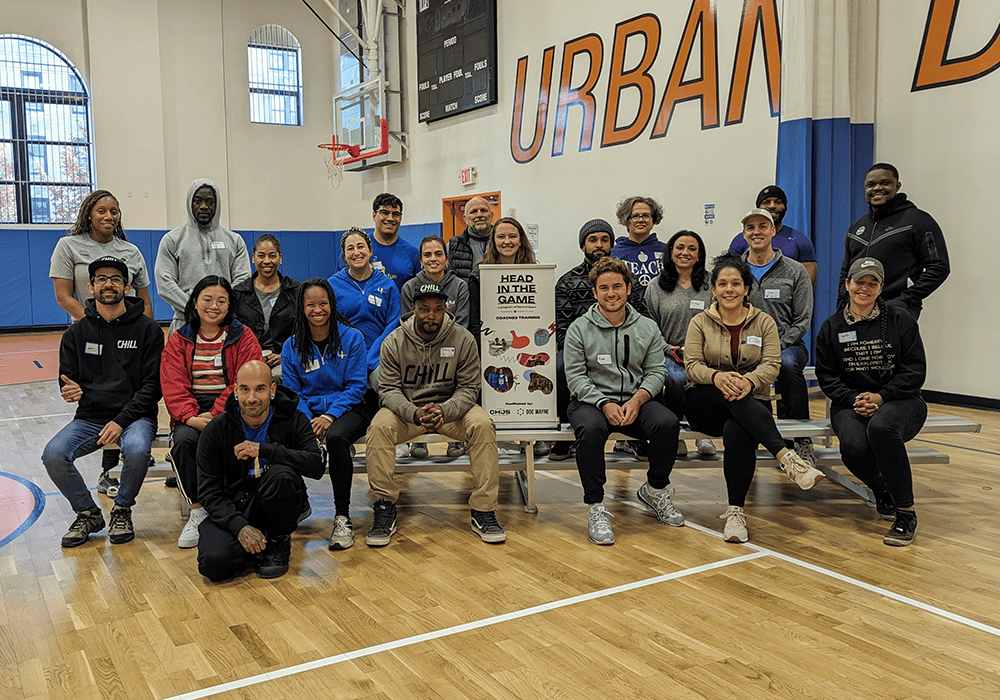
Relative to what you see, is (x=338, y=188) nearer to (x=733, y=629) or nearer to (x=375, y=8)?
→ (x=375, y=8)

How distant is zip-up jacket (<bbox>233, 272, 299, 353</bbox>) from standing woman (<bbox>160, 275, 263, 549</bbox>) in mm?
446

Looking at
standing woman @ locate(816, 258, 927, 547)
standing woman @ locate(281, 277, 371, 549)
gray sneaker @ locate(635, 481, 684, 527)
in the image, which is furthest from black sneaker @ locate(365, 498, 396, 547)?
standing woman @ locate(816, 258, 927, 547)

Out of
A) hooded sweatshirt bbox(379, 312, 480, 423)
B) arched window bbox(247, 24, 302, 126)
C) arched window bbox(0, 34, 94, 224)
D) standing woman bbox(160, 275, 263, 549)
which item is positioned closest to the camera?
standing woman bbox(160, 275, 263, 549)

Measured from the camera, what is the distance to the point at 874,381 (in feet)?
12.4

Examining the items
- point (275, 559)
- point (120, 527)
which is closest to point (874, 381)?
point (275, 559)

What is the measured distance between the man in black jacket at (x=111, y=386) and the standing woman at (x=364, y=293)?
1.02 meters

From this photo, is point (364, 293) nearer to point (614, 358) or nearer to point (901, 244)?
point (614, 358)

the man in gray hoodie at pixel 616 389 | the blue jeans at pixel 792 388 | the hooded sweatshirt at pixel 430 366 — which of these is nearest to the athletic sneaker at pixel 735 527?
the man in gray hoodie at pixel 616 389

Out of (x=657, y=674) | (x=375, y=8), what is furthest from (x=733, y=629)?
(x=375, y=8)

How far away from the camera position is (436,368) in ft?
12.9

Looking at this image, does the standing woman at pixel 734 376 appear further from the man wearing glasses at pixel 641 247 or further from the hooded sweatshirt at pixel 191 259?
the hooded sweatshirt at pixel 191 259

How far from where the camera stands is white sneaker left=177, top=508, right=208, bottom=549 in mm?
3580

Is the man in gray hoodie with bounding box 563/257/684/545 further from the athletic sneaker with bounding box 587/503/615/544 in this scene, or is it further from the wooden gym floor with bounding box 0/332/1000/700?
the wooden gym floor with bounding box 0/332/1000/700

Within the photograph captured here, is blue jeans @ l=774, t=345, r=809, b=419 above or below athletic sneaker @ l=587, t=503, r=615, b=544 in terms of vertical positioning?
above
